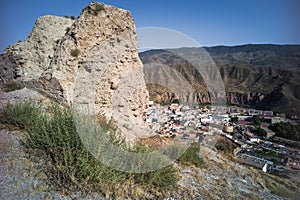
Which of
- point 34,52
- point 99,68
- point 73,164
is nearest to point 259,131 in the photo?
point 99,68

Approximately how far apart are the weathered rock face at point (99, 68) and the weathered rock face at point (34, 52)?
473 millimetres

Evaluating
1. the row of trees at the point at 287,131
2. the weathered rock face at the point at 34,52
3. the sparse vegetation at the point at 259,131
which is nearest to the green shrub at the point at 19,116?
the weathered rock face at the point at 34,52

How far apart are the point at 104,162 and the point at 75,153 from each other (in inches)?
22.0

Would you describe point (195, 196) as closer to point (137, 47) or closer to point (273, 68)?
point (137, 47)

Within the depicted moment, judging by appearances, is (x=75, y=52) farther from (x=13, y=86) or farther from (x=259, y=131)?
(x=259, y=131)

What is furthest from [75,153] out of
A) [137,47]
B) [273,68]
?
[273,68]

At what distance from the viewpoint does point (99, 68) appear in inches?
297

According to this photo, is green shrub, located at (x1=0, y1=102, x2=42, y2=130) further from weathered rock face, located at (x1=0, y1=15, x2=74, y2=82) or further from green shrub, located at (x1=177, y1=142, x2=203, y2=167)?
green shrub, located at (x1=177, y1=142, x2=203, y2=167)

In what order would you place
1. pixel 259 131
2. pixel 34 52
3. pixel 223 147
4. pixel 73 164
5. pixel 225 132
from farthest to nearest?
pixel 259 131
pixel 225 132
pixel 223 147
pixel 34 52
pixel 73 164

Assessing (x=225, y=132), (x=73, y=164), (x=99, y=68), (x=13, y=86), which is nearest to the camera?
(x=73, y=164)

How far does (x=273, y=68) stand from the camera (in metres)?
84.8

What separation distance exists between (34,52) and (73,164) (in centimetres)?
761

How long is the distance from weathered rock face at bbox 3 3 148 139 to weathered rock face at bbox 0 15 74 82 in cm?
47

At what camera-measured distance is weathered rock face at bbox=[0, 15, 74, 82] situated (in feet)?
29.7
